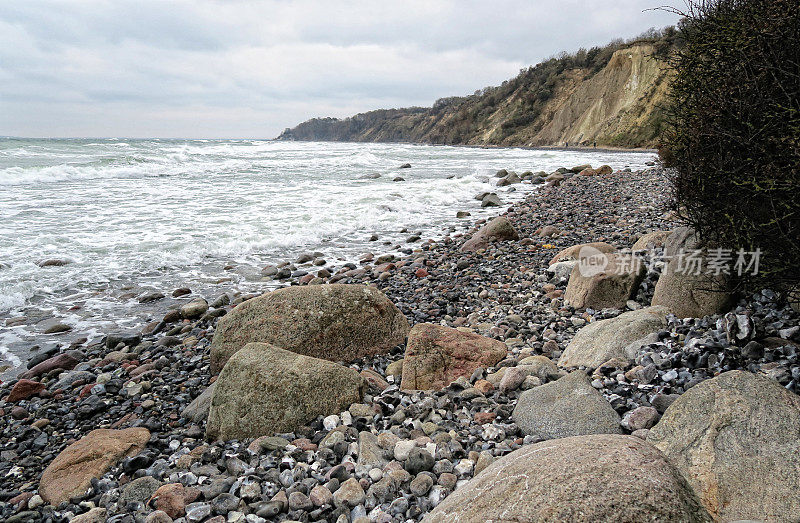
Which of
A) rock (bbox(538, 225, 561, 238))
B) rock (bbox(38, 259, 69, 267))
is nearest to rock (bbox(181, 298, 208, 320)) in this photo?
rock (bbox(38, 259, 69, 267))

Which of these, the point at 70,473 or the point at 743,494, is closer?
the point at 743,494

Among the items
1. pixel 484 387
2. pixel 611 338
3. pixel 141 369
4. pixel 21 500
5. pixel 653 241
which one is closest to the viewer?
pixel 21 500

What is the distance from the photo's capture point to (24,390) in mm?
5066

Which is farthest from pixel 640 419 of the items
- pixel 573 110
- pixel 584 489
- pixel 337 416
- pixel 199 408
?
pixel 573 110

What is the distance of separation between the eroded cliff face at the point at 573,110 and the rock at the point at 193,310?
550 inches

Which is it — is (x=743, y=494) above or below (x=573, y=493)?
below

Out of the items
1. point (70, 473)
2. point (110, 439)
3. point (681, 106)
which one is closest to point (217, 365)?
point (110, 439)

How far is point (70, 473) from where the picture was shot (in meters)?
3.39

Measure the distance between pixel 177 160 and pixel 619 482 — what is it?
122 feet

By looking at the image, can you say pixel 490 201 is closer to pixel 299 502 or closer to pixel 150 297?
pixel 150 297

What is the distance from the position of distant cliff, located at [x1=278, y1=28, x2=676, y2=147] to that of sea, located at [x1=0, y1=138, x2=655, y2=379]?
27.8ft

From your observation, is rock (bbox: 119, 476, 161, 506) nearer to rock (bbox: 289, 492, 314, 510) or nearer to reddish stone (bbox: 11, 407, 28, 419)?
rock (bbox: 289, 492, 314, 510)

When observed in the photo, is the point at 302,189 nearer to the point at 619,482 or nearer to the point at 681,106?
the point at 681,106

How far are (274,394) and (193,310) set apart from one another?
13.5ft
